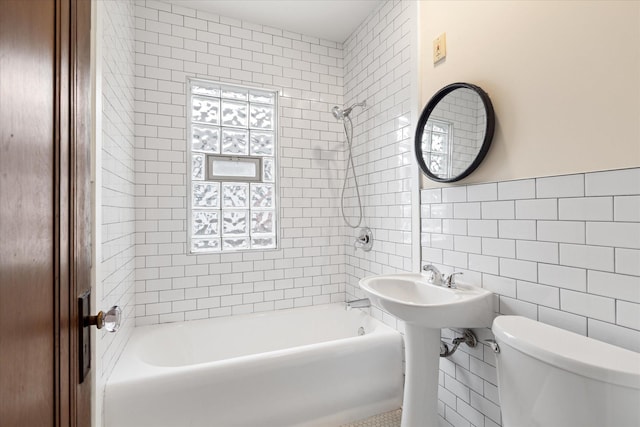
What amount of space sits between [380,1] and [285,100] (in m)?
1.00

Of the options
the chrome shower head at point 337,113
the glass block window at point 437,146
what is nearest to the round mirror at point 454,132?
the glass block window at point 437,146

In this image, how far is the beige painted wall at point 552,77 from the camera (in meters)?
1.00

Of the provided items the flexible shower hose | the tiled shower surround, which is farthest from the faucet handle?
the flexible shower hose

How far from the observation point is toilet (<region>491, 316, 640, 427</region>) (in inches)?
30.7

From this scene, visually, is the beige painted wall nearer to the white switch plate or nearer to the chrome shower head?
the white switch plate

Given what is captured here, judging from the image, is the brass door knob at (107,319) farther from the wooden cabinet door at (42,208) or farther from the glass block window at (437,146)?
the glass block window at (437,146)

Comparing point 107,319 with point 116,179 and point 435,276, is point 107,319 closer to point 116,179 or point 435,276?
point 116,179

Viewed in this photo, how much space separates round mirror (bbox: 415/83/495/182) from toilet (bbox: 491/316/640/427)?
31.2 inches

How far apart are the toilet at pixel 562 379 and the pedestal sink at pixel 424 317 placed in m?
0.25

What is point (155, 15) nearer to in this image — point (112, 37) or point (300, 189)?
point (112, 37)

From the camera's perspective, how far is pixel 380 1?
7.34 ft

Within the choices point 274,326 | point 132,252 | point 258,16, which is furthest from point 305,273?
point 258,16

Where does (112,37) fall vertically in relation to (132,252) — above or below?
above

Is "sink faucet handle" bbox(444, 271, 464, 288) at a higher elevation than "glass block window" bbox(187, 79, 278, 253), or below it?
below
